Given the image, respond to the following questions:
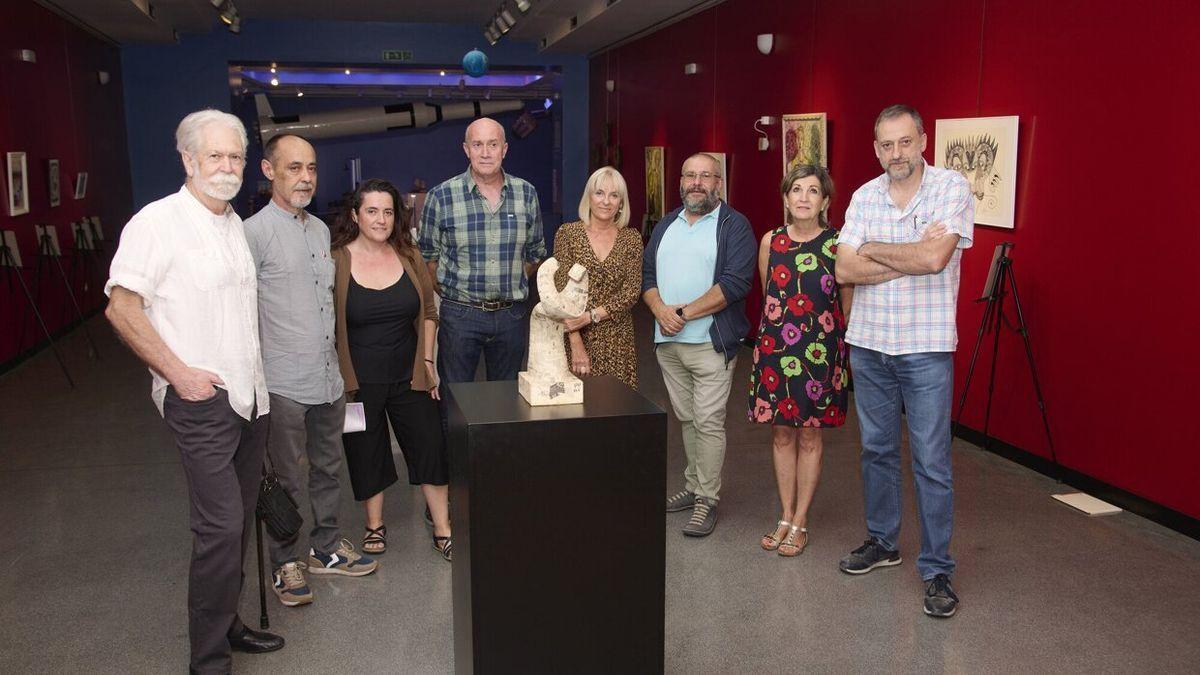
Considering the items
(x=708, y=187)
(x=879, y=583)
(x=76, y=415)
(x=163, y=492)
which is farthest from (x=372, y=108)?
(x=879, y=583)

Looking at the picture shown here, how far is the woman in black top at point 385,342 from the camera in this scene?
364 centimetres

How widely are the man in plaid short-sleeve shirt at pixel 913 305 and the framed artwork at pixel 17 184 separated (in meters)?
7.55

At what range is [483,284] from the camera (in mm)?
4117

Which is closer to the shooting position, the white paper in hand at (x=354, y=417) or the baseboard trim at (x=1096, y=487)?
the white paper in hand at (x=354, y=417)

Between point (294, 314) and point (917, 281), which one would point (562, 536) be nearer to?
point (294, 314)

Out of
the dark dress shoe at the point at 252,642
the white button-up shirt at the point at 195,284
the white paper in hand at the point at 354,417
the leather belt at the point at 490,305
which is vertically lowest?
the dark dress shoe at the point at 252,642

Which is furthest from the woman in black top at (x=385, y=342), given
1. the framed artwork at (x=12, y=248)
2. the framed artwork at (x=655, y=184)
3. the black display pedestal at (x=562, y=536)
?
the framed artwork at (x=655, y=184)

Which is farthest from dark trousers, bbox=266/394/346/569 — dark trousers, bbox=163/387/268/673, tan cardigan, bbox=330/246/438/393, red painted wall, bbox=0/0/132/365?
red painted wall, bbox=0/0/132/365

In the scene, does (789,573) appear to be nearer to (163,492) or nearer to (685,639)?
(685,639)

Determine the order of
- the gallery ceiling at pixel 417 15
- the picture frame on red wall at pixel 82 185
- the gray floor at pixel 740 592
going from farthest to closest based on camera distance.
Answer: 1. the picture frame on red wall at pixel 82 185
2. the gallery ceiling at pixel 417 15
3. the gray floor at pixel 740 592

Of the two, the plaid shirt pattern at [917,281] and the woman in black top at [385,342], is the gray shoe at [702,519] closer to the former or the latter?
the woman in black top at [385,342]

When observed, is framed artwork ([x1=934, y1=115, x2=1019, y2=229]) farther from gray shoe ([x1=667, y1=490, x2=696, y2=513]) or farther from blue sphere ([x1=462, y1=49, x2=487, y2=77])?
blue sphere ([x1=462, y1=49, x2=487, y2=77])

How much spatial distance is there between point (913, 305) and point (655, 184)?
9.07m

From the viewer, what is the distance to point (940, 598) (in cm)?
355
